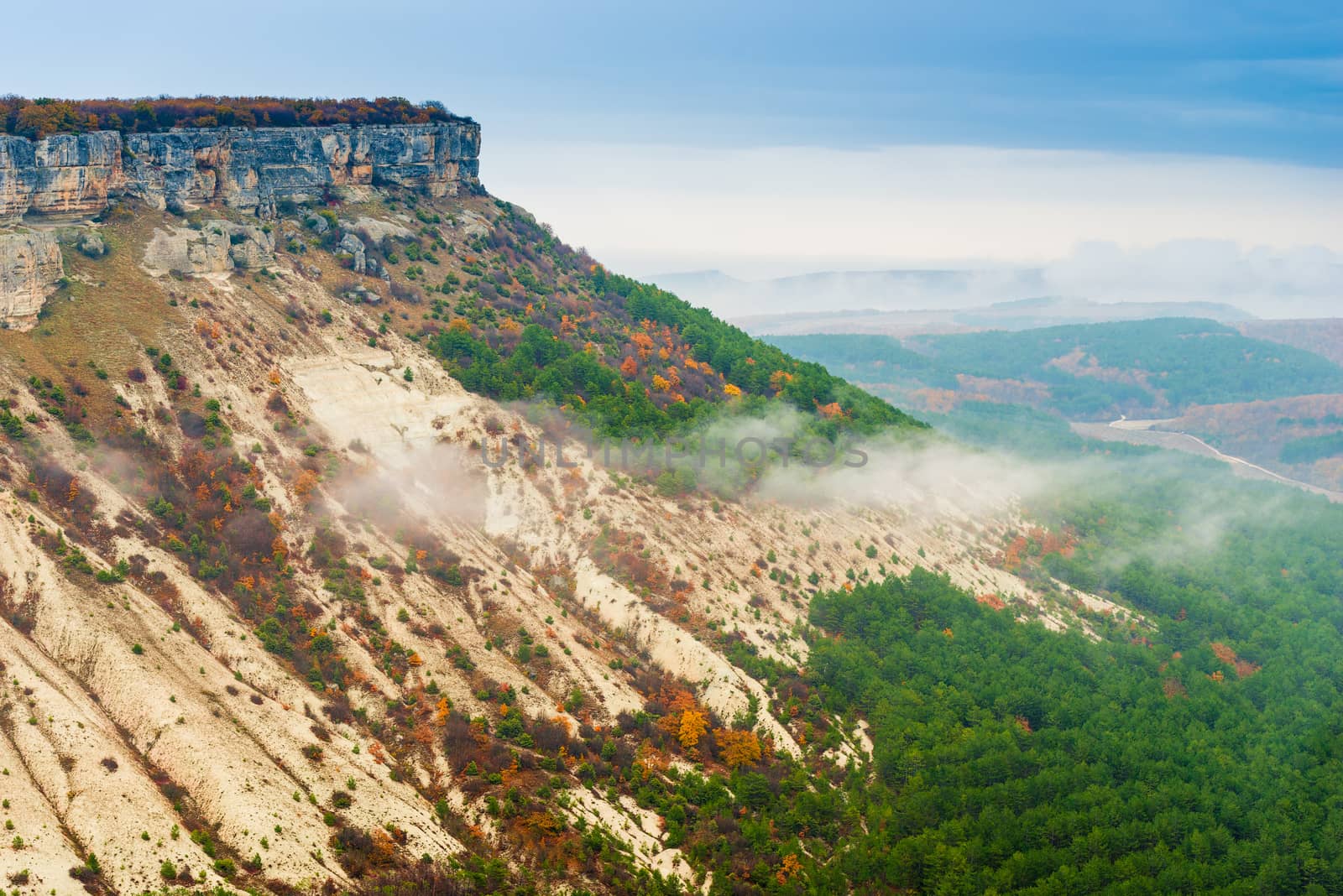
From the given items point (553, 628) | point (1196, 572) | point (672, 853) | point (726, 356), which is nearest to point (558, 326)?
point (726, 356)

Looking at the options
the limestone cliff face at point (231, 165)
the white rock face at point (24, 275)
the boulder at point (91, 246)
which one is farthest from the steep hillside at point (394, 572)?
the limestone cliff face at point (231, 165)

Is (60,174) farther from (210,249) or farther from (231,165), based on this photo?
(231,165)

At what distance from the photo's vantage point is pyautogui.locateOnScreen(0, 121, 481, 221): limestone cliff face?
9288cm

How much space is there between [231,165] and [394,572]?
57.0 meters

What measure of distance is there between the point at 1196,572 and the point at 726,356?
68.6m

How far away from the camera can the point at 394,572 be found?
85.7 metres

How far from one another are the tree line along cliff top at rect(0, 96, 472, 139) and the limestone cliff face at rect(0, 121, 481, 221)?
5.55 ft

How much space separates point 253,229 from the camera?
110312 mm

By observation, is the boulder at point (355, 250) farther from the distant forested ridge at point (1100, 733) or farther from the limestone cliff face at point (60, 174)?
the distant forested ridge at point (1100, 733)

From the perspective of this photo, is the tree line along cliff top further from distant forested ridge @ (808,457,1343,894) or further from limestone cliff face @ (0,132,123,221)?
distant forested ridge @ (808,457,1343,894)

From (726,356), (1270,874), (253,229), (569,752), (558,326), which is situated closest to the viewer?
(1270,874)

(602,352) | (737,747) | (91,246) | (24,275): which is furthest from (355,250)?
(737,747)

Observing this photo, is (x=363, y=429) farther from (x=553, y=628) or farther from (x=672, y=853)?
(x=672, y=853)

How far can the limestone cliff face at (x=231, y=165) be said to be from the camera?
92875 mm
